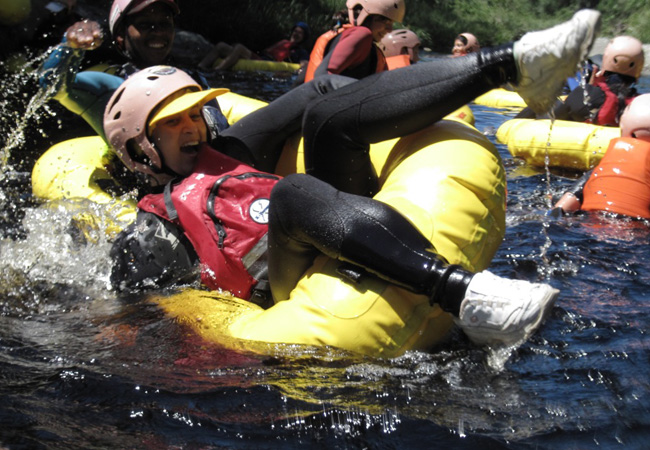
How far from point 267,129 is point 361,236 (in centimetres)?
104

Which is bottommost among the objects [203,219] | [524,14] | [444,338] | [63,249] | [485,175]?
[524,14]

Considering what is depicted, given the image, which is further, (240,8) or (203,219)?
(240,8)

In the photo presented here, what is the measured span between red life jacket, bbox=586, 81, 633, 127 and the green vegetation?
7304mm

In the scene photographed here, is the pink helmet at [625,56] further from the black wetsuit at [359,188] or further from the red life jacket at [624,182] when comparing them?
the black wetsuit at [359,188]

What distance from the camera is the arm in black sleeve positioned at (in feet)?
10.1

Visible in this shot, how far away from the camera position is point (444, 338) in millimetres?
2766

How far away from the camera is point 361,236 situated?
2.50 meters

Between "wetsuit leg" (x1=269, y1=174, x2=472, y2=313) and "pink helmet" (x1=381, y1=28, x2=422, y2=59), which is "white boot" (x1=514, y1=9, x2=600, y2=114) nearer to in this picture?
"wetsuit leg" (x1=269, y1=174, x2=472, y2=313)

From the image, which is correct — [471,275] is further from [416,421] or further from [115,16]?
[115,16]

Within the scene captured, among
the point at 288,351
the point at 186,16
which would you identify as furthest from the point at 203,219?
the point at 186,16

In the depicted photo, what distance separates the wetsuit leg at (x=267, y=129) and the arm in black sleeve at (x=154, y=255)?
0.46 metres

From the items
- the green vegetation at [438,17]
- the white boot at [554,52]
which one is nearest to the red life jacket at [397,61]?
the white boot at [554,52]

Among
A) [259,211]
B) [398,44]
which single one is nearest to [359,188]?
[259,211]

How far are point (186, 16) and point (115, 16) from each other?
1371 cm
